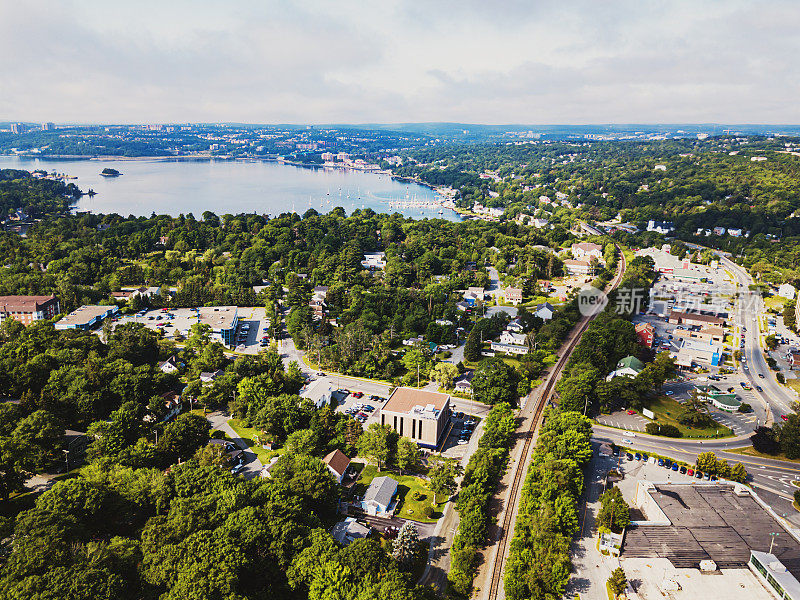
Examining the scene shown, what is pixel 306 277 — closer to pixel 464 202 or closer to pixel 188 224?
pixel 188 224

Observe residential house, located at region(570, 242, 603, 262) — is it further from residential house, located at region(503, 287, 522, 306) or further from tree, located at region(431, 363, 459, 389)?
tree, located at region(431, 363, 459, 389)

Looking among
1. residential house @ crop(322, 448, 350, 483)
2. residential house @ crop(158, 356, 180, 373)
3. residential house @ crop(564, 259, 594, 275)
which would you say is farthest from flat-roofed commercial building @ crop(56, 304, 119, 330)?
residential house @ crop(564, 259, 594, 275)

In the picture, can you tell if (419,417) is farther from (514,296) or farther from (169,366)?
(514,296)

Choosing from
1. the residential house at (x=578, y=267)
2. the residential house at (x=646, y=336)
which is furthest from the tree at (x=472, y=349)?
the residential house at (x=578, y=267)

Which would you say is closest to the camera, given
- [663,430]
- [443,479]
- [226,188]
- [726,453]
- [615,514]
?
[615,514]

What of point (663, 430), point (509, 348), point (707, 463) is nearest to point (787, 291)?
point (509, 348)

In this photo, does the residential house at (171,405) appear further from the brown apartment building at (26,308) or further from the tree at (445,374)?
the brown apartment building at (26,308)
